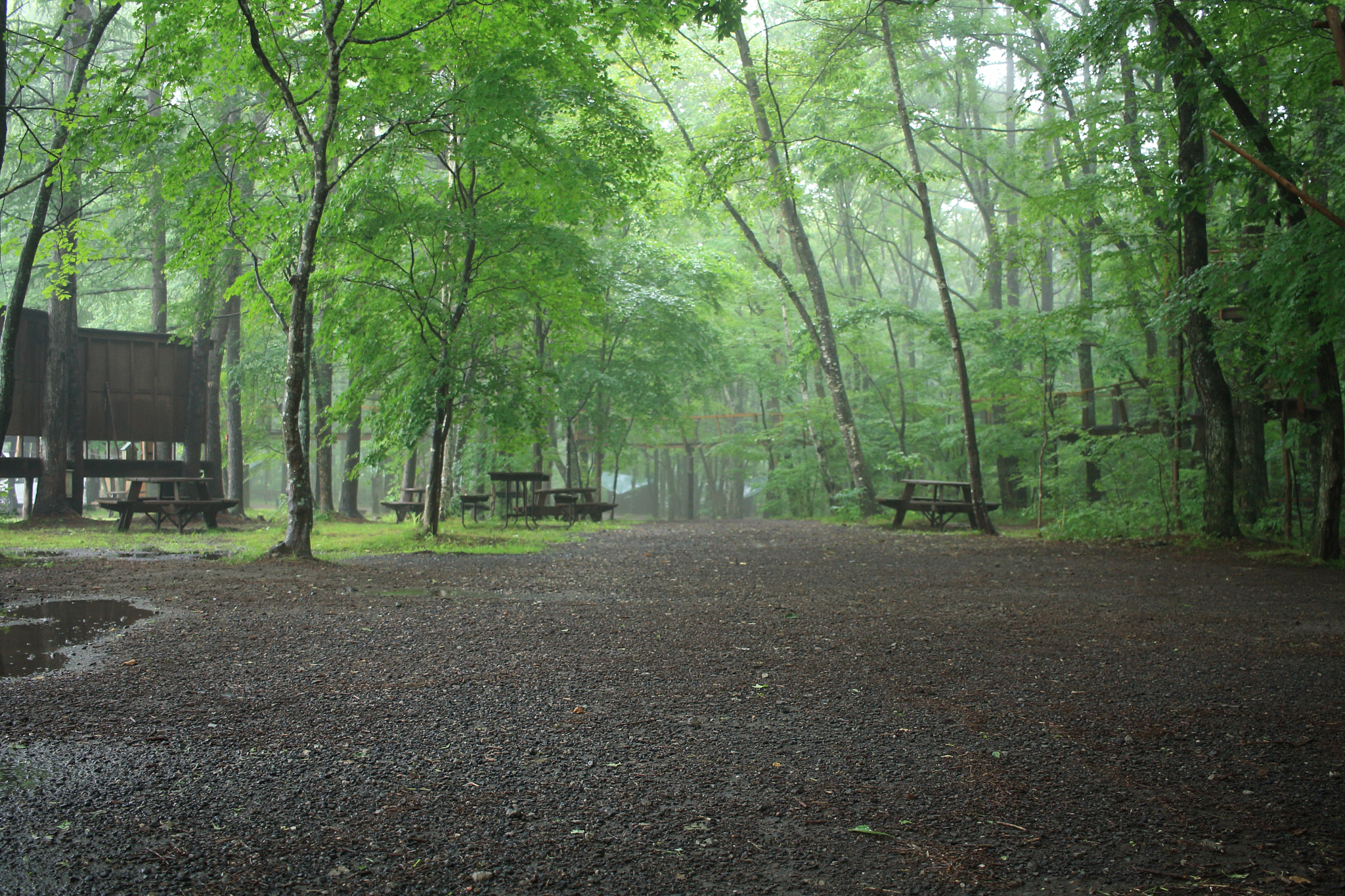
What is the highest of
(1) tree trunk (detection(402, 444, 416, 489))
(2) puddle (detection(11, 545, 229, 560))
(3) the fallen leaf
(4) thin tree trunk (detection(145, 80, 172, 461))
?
(4) thin tree trunk (detection(145, 80, 172, 461))

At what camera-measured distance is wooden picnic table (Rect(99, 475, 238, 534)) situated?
41.4ft

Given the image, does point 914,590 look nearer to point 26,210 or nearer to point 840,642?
point 840,642

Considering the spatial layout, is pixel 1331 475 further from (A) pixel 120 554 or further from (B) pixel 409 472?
(B) pixel 409 472

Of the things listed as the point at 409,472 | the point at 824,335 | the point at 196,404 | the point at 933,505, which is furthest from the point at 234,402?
the point at 933,505

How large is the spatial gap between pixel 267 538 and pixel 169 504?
6.99 ft

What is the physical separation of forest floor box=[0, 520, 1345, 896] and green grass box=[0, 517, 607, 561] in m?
4.13

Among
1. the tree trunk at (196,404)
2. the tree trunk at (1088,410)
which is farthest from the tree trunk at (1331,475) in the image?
the tree trunk at (196,404)

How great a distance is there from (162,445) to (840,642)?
20.5 m

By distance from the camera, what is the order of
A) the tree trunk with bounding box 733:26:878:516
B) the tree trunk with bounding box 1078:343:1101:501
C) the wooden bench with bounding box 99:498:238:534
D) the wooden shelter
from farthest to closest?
the tree trunk with bounding box 1078:343:1101:501 < the tree trunk with bounding box 733:26:878:516 < the wooden shelter < the wooden bench with bounding box 99:498:238:534

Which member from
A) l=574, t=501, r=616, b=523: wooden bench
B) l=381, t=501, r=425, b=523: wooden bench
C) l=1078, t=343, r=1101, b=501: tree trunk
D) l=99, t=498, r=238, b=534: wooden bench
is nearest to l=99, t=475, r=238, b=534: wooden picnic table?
Result: l=99, t=498, r=238, b=534: wooden bench

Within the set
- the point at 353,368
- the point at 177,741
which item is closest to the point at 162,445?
the point at 353,368

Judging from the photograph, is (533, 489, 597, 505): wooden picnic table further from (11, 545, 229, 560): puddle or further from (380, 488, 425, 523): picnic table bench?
(11, 545, 229, 560): puddle

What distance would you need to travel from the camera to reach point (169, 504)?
12.7 meters

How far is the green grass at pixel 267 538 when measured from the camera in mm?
9961
